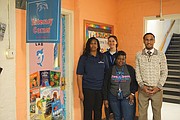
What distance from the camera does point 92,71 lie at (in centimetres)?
323

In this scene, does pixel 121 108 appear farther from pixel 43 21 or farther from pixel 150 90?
pixel 43 21

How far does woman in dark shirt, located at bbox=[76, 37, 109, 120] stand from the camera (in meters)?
3.24

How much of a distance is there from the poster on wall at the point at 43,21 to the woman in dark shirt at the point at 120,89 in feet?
4.22

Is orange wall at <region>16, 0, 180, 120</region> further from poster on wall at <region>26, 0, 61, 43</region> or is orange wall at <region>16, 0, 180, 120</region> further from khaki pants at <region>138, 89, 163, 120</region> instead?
khaki pants at <region>138, 89, 163, 120</region>

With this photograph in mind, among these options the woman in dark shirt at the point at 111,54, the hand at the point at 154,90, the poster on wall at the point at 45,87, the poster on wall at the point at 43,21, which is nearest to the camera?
the poster on wall at the point at 43,21

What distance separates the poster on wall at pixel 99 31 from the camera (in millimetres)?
3597

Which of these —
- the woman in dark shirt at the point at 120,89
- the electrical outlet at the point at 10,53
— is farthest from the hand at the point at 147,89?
the electrical outlet at the point at 10,53

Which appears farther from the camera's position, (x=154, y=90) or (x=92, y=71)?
(x=92, y=71)

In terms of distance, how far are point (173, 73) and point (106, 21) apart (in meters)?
3.42

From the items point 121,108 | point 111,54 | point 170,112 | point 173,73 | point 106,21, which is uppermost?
point 106,21

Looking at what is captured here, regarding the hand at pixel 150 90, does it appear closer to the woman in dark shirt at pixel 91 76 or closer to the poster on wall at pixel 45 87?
the woman in dark shirt at pixel 91 76

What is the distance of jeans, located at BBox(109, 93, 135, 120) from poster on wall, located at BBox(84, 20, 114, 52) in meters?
1.06

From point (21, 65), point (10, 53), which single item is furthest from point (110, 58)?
point (10, 53)

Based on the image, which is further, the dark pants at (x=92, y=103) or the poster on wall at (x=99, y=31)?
the poster on wall at (x=99, y=31)
